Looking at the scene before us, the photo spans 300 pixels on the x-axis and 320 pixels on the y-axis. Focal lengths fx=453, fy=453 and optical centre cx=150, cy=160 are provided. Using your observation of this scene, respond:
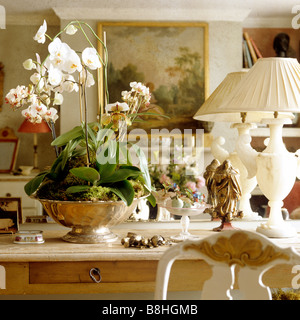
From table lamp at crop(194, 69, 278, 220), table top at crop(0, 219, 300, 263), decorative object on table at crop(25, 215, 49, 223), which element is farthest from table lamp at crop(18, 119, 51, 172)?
table top at crop(0, 219, 300, 263)

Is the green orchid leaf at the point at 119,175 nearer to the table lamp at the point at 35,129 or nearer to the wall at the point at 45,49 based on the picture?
the wall at the point at 45,49

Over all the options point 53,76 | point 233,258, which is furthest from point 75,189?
point 233,258

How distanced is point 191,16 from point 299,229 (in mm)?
2054

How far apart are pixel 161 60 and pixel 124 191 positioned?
2.17 metres

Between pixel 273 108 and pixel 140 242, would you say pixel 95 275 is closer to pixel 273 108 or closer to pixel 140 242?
pixel 140 242

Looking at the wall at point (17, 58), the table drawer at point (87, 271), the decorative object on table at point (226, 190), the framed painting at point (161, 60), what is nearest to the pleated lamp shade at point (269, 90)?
the decorative object on table at point (226, 190)

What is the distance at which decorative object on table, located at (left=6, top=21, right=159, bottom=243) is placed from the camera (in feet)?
4.51

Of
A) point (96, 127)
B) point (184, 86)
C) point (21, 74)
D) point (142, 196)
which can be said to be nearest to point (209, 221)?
point (142, 196)

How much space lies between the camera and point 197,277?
1.35 meters

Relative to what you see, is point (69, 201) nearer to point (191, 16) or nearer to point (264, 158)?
point (264, 158)

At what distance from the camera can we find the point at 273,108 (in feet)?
4.66

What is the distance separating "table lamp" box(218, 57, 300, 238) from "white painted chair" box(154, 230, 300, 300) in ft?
2.12
